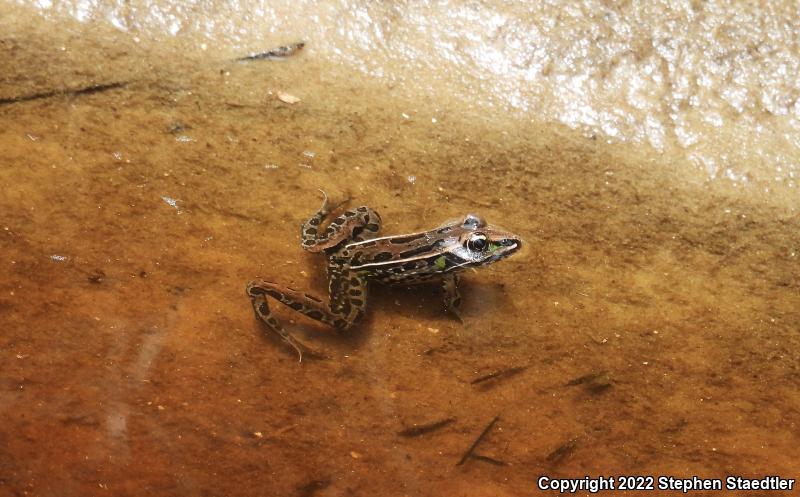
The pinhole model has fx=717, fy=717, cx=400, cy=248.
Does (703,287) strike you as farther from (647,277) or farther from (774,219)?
(774,219)

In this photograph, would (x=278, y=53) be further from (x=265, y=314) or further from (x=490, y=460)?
(x=490, y=460)

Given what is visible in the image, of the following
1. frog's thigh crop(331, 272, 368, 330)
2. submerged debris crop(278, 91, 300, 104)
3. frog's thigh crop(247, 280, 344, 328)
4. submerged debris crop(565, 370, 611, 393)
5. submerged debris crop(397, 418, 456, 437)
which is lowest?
submerged debris crop(397, 418, 456, 437)

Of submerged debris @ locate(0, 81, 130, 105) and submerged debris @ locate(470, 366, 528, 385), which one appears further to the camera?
submerged debris @ locate(0, 81, 130, 105)

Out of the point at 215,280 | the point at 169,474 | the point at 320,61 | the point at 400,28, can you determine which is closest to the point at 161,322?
the point at 215,280

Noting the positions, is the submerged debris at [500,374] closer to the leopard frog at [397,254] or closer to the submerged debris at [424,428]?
the submerged debris at [424,428]

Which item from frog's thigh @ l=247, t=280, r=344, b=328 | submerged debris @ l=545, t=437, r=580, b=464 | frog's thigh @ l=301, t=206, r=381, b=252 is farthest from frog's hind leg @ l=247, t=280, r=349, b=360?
submerged debris @ l=545, t=437, r=580, b=464

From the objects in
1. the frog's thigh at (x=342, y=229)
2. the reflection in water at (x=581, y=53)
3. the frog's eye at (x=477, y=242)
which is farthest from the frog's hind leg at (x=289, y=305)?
the reflection in water at (x=581, y=53)

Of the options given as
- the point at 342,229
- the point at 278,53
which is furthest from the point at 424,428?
the point at 278,53

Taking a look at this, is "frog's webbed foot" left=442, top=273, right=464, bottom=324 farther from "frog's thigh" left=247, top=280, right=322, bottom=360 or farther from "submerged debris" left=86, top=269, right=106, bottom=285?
"submerged debris" left=86, top=269, right=106, bottom=285
